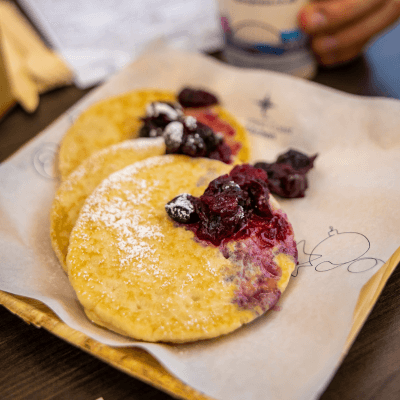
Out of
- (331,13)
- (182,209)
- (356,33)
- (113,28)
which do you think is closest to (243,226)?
(182,209)

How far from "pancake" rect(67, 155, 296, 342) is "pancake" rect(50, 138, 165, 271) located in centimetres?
9

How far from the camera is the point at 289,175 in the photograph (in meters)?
1.31

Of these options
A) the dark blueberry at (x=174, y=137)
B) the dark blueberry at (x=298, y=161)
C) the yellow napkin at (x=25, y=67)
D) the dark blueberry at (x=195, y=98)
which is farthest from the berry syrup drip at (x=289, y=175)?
the yellow napkin at (x=25, y=67)

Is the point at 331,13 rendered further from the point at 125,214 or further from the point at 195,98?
the point at 125,214

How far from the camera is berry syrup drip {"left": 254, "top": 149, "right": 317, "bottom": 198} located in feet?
4.27

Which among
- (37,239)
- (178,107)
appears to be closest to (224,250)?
(37,239)

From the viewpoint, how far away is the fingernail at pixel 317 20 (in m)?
1.65

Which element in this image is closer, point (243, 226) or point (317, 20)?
point (243, 226)

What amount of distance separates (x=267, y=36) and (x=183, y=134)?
0.75 m

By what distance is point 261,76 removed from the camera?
68.1 inches

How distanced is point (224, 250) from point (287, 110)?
837mm

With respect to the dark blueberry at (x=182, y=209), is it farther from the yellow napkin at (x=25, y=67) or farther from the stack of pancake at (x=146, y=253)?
the yellow napkin at (x=25, y=67)

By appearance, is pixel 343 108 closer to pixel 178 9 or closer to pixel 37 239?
pixel 37 239

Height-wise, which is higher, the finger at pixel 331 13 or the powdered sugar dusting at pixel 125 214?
the powdered sugar dusting at pixel 125 214
